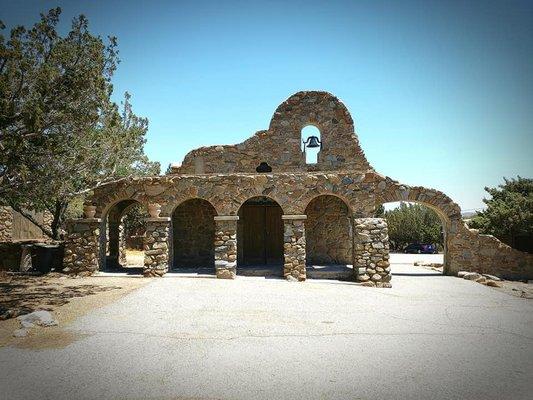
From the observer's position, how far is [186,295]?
877cm

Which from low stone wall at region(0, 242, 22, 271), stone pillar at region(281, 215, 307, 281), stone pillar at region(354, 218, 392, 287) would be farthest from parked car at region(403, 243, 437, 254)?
low stone wall at region(0, 242, 22, 271)

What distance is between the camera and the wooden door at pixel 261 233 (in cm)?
1393

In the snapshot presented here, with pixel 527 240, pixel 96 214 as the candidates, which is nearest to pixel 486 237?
pixel 527 240

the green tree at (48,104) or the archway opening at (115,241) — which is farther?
the archway opening at (115,241)

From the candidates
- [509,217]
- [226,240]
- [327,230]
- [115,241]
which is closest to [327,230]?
[327,230]

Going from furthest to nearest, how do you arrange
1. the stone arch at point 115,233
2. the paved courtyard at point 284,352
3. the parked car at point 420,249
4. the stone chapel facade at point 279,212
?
the parked car at point 420,249
the stone arch at point 115,233
the stone chapel facade at point 279,212
the paved courtyard at point 284,352

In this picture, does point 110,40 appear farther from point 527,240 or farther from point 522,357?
point 527,240

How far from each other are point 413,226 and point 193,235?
59.5 feet

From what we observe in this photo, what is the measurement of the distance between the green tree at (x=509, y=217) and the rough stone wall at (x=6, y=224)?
2366 cm

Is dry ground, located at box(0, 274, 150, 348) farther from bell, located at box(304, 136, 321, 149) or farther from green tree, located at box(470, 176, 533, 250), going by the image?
green tree, located at box(470, 176, 533, 250)

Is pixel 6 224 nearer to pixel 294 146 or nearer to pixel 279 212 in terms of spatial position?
pixel 279 212

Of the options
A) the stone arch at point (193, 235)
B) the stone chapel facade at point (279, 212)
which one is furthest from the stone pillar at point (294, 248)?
the stone arch at point (193, 235)

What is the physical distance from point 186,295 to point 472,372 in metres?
6.74

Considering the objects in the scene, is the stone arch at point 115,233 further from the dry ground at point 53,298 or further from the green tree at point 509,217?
the green tree at point 509,217
